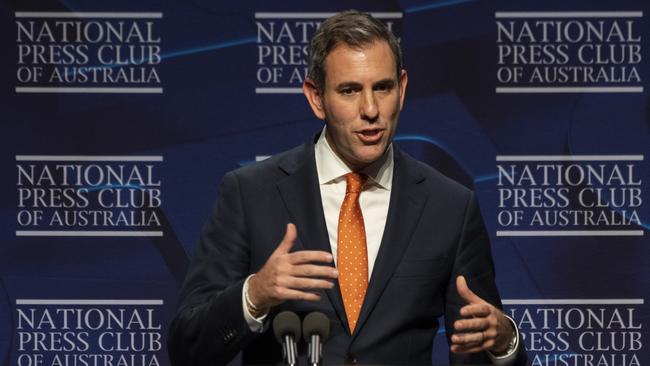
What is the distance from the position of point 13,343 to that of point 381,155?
210 centimetres

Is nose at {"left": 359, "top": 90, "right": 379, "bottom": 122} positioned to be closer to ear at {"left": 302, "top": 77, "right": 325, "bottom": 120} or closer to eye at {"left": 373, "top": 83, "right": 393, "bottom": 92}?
eye at {"left": 373, "top": 83, "right": 393, "bottom": 92}

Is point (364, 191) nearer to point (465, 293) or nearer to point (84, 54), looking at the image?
point (465, 293)

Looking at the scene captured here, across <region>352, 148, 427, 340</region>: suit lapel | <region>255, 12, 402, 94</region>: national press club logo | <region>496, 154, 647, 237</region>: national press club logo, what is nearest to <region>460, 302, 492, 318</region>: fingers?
<region>352, 148, 427, 340</region>: suit lapel

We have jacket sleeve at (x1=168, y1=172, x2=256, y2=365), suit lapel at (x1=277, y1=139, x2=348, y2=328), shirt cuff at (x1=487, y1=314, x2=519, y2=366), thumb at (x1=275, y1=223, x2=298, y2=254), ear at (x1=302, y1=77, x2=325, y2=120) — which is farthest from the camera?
ear at (x1=302, y1=77, x2=325, y2=120)

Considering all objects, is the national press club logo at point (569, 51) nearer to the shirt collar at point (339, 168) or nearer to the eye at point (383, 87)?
the shirt collar at point (339, 168)

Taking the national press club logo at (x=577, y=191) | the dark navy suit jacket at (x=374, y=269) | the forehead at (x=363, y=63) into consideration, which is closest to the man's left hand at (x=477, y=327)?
the dark navy suit jacket at (x=374, y=269)

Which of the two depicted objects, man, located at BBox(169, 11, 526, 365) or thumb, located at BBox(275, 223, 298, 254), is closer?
thumb, located at BBox(275, 223, 298, 254)

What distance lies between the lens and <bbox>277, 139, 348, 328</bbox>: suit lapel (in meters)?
2.73

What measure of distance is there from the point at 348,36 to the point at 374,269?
1.80ft

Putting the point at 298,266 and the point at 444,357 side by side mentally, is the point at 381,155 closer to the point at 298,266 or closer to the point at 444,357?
the point at 298,266

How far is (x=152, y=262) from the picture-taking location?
14.0 feet

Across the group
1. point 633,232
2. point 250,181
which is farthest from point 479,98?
point 250,181

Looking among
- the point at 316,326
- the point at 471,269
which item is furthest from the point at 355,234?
the point at 316,326

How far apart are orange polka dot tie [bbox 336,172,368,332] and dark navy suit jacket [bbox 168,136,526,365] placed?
0.04 m
